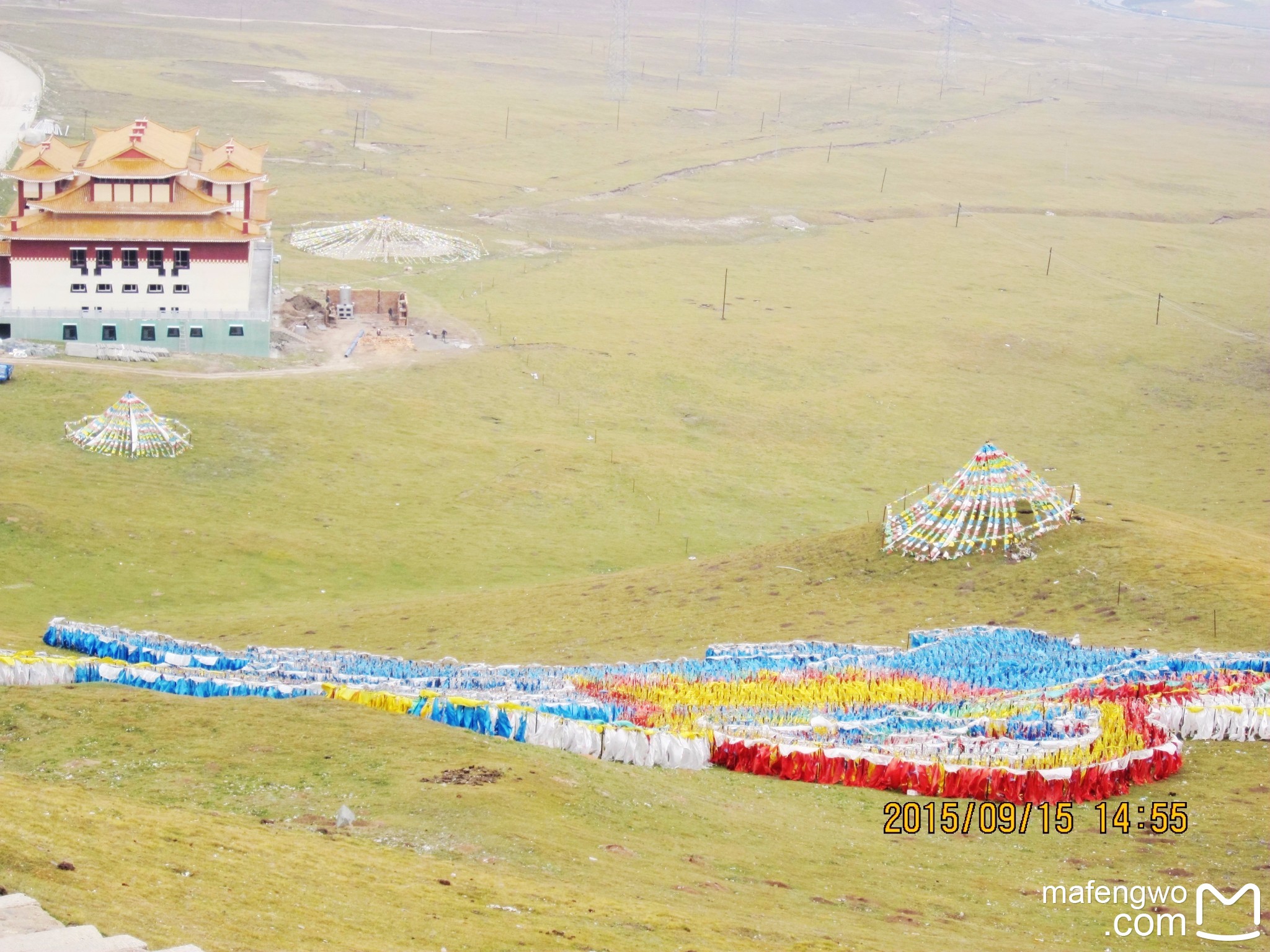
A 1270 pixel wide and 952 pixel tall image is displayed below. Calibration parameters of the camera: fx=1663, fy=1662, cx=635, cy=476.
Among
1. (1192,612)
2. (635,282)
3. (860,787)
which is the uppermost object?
(635,282)

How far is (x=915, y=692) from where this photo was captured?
1644 inches

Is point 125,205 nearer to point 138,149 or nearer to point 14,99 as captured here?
point 138,149

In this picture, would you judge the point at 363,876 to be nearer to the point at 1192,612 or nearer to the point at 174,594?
the point at 1192,612

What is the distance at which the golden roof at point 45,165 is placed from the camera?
8925cm

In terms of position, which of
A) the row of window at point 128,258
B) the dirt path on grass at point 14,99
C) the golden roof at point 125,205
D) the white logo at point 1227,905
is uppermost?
the dirt path on grass at point 14,99

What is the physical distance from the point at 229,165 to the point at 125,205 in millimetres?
9124

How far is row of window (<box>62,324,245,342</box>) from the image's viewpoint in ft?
292

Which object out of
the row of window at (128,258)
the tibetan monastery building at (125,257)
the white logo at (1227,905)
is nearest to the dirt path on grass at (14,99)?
the tibetan monastery building at (125,257)

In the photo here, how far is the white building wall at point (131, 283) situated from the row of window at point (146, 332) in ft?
3.32

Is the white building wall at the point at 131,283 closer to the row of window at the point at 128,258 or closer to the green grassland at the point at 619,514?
the row of window at the point at 128,258

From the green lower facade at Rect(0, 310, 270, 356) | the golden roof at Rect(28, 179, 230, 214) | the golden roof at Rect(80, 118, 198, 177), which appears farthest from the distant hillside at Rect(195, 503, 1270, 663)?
the golden roof at Rect(80, 118, 198, 177)

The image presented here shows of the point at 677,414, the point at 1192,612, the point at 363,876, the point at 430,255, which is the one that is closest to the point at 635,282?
the point at 430,255

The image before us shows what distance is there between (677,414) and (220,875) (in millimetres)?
70085

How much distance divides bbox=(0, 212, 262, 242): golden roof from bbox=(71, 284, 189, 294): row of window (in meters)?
2.56
